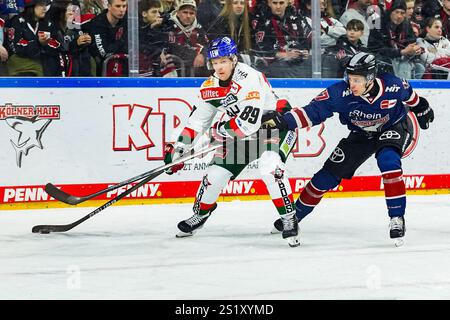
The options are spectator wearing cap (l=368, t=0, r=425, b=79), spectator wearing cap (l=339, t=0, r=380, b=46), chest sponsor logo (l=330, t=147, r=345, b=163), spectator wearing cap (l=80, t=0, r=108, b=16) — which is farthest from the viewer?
spectator wearing cap (l=368, t=0, r=425, b=79)

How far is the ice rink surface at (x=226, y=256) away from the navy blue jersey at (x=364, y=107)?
69cm

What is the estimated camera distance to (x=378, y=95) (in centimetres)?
530

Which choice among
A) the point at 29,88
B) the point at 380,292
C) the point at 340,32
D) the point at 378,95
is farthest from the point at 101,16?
the point at 380,292

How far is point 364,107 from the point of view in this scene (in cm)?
535

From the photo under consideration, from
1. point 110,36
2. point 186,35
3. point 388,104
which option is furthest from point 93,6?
Answer: point 388,104

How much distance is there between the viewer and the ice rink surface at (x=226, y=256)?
4051mm

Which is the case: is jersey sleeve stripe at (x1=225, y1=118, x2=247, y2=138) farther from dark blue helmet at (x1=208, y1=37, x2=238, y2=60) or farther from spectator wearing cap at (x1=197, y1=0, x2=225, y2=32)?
spectator wearing cap at (x1=197, y1=0, x2=225, y2=32)

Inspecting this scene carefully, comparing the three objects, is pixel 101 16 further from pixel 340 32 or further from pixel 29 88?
pixel 340 32

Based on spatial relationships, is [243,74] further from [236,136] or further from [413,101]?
[413,101]

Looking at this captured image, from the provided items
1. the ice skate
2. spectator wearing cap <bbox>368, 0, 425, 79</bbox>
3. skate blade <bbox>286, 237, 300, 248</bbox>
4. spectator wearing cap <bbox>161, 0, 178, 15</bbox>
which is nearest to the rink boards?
spectator wearing cap <bbox>161, 0, 178, 15</bbox>

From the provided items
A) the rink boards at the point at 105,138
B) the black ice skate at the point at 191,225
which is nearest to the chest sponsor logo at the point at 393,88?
the black ice skate at the point at 191,225

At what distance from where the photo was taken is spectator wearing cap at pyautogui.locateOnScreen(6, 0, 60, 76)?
22.3 feet

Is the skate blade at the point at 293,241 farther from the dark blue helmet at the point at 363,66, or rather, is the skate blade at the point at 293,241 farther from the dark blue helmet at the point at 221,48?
the dark blue helmet at the point at 221,48
